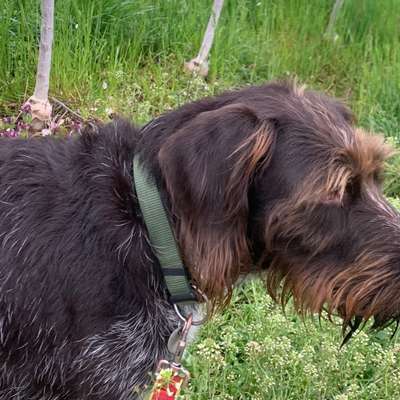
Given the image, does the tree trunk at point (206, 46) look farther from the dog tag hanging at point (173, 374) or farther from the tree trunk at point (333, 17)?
the dog tag hanging at point (173, 374)

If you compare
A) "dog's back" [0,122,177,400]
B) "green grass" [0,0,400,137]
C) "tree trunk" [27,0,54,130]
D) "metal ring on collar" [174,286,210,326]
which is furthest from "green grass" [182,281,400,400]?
"green grass" [0,0,400,137]

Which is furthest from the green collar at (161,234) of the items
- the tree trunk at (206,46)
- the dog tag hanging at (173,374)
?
the tree trunk at (206,46)

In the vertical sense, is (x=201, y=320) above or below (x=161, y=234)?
below

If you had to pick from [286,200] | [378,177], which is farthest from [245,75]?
[286,200]

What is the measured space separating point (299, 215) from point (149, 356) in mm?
743

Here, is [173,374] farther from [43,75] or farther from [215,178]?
[43,75]

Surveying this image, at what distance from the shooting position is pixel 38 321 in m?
2.43

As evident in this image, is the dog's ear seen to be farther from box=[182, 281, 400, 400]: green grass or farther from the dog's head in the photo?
box=[182, 281, 400, 400]: green grass

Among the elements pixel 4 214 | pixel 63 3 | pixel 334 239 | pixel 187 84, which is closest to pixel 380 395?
pixel 334 239

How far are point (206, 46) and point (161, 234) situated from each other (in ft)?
11.0

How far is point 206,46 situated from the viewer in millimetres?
5473

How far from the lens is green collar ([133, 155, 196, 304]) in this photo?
2371 millimetres

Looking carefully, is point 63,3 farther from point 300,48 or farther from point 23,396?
point 23,396

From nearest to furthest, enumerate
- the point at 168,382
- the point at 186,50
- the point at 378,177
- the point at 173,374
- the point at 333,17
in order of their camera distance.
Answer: the point at 168,382, the point at 173,374, the point at 378,177, the point at 186,50, the point at 333,17
